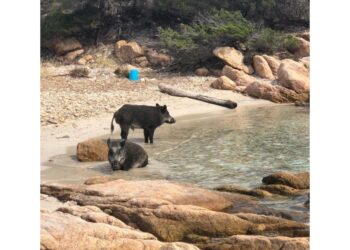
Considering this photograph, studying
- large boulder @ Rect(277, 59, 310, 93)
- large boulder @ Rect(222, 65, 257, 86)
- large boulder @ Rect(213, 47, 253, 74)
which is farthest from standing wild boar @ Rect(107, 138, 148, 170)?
large boulder @ Rect(213, 47, 253, 74)

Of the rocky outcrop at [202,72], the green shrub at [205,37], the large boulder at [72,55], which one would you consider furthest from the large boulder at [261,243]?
the large boulder at [72,55]

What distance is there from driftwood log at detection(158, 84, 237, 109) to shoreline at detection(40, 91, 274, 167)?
0.53 ft

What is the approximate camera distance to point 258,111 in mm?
16047

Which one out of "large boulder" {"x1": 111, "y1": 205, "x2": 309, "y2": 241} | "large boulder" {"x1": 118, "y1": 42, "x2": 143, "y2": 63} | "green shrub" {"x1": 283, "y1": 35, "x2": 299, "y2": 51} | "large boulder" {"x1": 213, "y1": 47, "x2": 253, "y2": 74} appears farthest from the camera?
"large boulder" {"x1": 118, "y1": 42, "x2": 143, "y2": 63}

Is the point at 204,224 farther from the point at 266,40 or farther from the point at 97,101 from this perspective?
the point at 266,40

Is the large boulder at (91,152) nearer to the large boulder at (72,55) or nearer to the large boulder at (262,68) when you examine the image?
the large boulder at (262,68)

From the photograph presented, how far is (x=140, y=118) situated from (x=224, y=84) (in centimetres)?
755

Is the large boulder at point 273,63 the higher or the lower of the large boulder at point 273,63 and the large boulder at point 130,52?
the lower

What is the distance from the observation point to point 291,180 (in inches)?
310

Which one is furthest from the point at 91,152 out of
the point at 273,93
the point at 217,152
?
the point at 273,93

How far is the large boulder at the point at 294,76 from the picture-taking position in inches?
716

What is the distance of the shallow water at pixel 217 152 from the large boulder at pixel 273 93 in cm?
291

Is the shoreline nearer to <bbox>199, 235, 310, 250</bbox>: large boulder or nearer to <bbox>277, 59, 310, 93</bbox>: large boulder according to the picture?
<bbox>277, 59, 310, 93</bbox>: large boulder

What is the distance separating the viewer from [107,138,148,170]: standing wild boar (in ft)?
30.1
